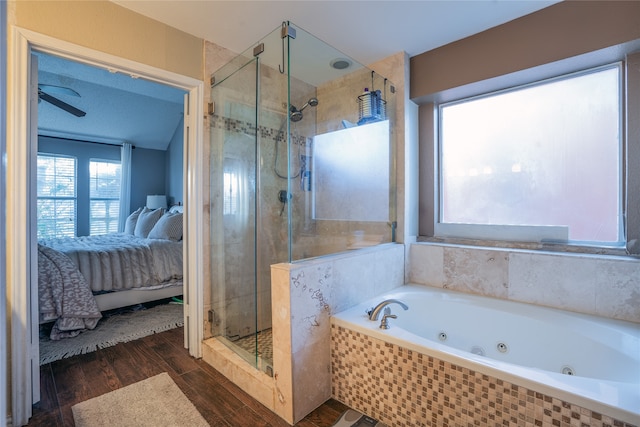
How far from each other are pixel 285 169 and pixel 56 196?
5.30 m

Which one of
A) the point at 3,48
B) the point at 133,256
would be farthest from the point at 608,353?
the point at 133,256

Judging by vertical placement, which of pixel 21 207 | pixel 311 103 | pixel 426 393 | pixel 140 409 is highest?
pixel 311 103

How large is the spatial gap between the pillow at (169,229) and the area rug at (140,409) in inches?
82.1

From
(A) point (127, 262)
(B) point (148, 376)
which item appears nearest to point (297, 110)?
(B) point (148, 376)

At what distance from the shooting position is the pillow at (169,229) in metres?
3.71

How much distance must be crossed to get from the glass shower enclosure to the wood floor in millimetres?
259

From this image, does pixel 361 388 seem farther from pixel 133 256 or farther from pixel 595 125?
pixel 133 256

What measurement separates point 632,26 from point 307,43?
1789 mm

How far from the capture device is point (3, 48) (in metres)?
0.49

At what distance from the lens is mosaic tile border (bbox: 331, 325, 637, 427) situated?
3.62 feet

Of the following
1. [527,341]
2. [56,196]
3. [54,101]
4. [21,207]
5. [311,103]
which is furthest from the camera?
[56,196]

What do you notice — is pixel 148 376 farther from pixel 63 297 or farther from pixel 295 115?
pixel 295 115

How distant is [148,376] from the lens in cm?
199

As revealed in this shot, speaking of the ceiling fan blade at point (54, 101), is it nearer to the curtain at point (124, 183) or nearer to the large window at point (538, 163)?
the curtain at point (124, 183)
